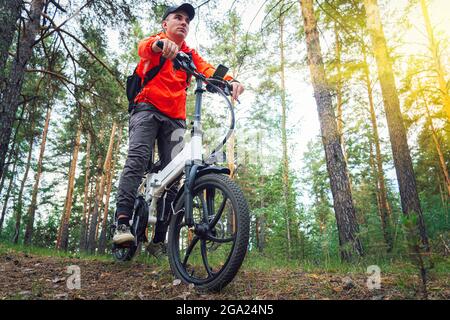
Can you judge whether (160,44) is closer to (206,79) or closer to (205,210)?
(206,79)

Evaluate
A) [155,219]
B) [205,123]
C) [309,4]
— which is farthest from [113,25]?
[205,123]

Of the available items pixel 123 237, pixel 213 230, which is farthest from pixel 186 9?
pixel 123 237

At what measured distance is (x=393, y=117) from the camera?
251 inches

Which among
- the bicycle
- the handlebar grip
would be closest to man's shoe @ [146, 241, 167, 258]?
the bicycle

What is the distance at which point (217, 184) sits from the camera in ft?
7.77

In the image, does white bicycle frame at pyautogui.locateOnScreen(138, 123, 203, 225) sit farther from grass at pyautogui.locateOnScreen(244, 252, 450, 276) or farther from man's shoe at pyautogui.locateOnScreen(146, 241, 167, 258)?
grass at pyautogui.locateOnScreen(244, 252, 450, 276)

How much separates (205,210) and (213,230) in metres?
0.18

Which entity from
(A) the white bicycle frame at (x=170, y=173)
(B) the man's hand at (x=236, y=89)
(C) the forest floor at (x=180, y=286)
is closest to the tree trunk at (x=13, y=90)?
(C) the forest floor at (x=180, y=286)

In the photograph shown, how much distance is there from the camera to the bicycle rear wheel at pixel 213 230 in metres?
2.11

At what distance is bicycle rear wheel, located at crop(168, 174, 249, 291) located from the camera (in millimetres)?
2107

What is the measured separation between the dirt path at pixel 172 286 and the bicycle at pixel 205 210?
21 centimetres

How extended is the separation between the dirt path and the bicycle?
21cm

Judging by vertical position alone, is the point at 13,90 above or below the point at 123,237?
above
